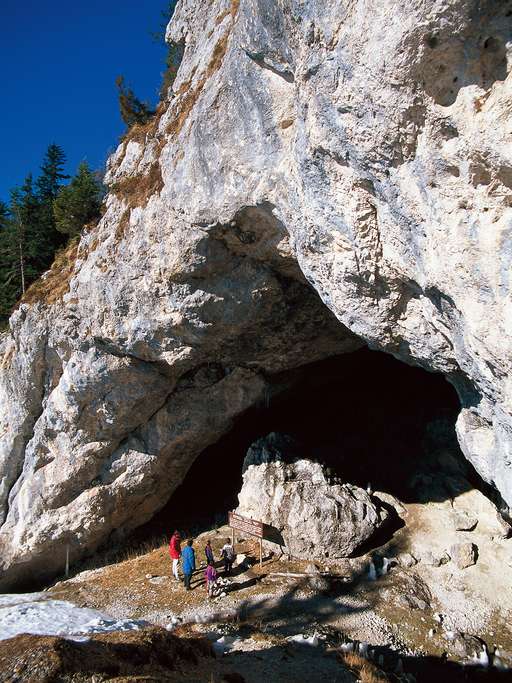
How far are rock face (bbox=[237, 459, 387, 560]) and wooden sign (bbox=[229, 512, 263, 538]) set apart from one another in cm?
90

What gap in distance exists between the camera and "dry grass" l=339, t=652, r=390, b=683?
8805 mm

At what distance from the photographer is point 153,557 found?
16703 millimetres

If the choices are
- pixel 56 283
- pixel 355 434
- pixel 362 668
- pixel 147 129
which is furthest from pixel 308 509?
pixel 147 129

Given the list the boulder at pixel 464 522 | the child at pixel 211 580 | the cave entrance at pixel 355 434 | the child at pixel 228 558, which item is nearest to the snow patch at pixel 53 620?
the child at pixel 211 580

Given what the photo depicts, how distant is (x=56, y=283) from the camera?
17312mm

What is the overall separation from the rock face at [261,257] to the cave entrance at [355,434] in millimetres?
2298

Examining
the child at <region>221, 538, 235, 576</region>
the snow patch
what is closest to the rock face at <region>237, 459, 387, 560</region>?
the child at <region>221, 538, 235, 576</region>

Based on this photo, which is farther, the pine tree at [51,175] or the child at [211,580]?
the pine tree at [51,175]

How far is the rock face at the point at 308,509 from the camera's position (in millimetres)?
14797

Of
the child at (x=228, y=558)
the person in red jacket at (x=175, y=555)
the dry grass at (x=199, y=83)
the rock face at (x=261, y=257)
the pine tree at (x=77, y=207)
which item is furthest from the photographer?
the pine tree at (x=77, y=207)

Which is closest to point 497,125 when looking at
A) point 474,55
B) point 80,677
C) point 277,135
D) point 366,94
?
point 474,55

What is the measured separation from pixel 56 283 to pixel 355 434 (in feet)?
43.2

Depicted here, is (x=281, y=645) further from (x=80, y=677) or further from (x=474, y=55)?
(x=474, y=55)

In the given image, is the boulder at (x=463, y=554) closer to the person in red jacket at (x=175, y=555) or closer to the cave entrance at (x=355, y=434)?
the cave entrance at (x=355, y=434)
